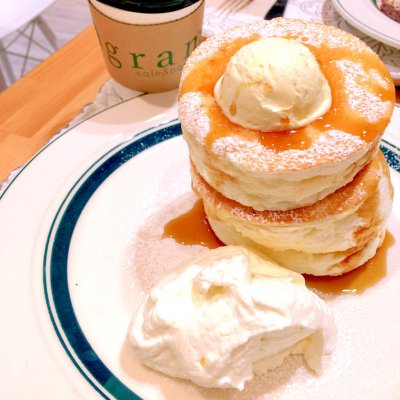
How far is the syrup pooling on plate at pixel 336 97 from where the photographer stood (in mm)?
840

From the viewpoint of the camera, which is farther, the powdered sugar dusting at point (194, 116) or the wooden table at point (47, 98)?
the wooden table at point (47, 98)

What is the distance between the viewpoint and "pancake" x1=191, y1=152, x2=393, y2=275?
911mm

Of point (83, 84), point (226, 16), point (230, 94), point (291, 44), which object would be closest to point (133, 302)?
point (230, 94)

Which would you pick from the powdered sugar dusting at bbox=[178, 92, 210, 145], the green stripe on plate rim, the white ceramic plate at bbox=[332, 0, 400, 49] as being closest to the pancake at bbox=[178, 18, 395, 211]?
the powdered sugar dusting at bbox=[178, 92, 210, 145]

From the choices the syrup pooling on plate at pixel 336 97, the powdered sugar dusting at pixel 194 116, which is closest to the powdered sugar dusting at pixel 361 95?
the syrup pooling on plate at pixel 336 97

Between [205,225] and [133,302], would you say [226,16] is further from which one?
[133,302]

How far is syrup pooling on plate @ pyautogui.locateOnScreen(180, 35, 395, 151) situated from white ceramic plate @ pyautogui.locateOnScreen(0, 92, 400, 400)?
0.38 m

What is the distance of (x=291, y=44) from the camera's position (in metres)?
0.85

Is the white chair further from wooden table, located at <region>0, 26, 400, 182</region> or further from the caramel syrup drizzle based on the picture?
the caramel syrup drizzle

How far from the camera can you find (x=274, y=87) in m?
0.81

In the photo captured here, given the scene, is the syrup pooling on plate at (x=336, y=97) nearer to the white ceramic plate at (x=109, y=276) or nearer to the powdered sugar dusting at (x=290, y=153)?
the powdered sugar dusting at (x=290, y=153)

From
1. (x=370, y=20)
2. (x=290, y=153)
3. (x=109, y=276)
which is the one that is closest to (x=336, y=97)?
(x=290, y=153)

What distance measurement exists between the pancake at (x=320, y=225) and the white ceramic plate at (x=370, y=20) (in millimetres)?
679

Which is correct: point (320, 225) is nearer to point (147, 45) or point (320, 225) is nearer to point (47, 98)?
point (147, 45)
